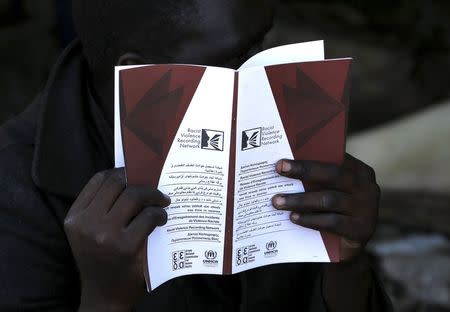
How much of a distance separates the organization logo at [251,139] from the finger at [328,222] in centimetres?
16

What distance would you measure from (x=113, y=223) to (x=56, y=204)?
A: 0.27 metres

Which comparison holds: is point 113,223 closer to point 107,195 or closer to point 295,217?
point 107,195

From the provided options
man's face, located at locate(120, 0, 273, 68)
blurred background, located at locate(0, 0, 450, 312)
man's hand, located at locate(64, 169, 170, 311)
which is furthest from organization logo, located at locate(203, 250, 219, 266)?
blurred background, located at locate(0, 0, 450, 312)

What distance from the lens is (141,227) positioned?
4.98ft

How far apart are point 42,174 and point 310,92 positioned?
1.77 ft

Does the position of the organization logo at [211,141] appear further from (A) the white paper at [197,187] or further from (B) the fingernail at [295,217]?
(B) the fingernail at [295,217]

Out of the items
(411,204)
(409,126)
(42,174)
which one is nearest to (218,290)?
(42,174)

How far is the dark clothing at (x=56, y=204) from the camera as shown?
171 cm

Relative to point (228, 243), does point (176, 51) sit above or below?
above

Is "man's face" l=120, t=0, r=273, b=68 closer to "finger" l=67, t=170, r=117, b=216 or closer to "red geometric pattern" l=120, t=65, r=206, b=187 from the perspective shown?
"red geometric pattern" l=120, t=65, r=206, b=187

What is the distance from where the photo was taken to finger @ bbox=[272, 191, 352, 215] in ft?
5.24

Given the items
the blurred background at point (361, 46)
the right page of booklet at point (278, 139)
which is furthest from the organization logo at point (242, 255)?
the blurred background at point (361, 46)

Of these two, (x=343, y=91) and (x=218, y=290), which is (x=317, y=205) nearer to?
(x=343, y=91)

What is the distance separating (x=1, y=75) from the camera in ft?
13.9
